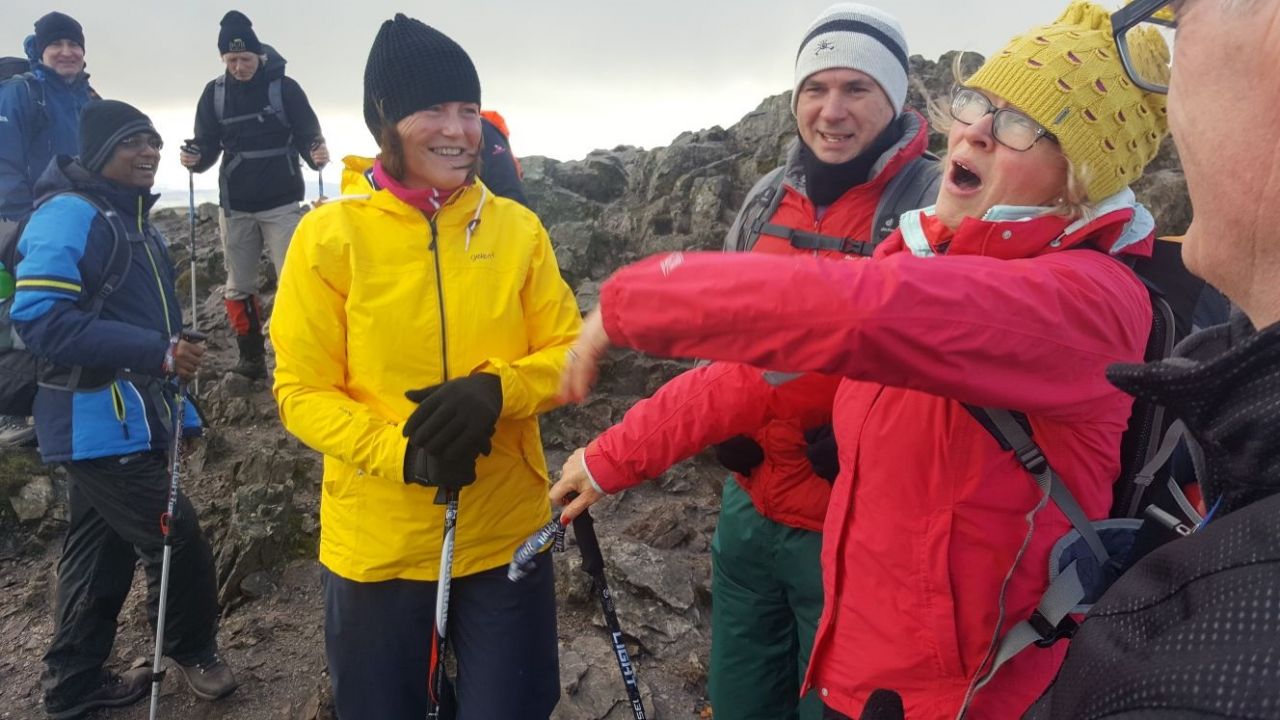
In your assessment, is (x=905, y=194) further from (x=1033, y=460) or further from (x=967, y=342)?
(x=967, y=342)

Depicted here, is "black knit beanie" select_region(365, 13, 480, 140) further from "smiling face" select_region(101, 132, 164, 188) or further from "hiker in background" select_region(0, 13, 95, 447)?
"hiker in background" select_region(0, 13, 95, 447)

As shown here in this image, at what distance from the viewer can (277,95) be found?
10.7 meters

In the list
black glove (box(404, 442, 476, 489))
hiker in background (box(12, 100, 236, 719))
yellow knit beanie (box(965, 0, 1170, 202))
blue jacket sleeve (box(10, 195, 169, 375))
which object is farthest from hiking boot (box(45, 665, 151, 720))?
yellow knit beanie (box(965, 0, 1170, 202))

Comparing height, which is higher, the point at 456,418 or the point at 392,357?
the point at 392,357

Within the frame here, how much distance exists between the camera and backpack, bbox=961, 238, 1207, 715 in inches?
85.7

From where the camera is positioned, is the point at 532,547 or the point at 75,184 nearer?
the point at 532,547

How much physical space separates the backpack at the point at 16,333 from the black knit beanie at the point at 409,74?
327 cm

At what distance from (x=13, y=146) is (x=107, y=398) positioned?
8.51 metres

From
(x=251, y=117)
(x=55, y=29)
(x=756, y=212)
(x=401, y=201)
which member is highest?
(x=55, y=29)

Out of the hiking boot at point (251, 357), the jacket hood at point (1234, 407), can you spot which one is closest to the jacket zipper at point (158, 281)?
the hiking boot at point (251, 357)

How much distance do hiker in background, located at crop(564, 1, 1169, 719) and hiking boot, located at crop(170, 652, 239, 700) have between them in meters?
5.98

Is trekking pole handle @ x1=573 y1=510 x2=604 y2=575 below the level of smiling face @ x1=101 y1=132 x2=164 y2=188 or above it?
below

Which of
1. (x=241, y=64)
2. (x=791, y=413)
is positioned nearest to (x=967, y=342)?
(x=791, y=413)

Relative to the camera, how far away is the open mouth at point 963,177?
251cm
